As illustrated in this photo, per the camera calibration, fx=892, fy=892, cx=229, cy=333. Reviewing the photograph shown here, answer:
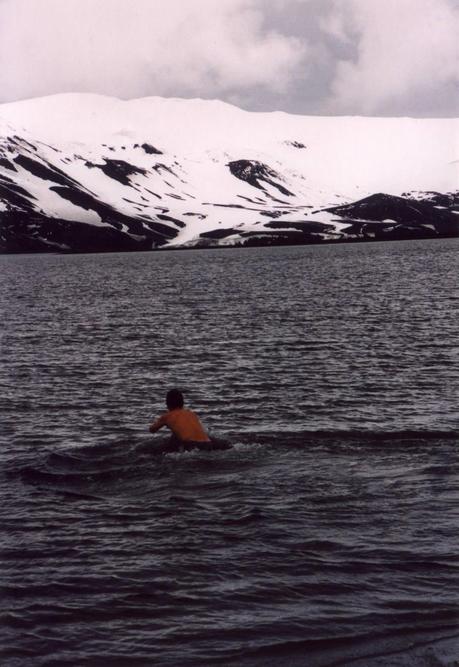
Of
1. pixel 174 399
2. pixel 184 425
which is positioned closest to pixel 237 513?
pixel 184 425

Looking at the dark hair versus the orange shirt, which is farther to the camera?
the dark hair

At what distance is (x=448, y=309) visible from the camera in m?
71.4

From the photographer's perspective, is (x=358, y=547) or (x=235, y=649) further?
(x=358, y=547)

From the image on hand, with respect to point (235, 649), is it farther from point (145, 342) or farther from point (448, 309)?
point (448, 309)

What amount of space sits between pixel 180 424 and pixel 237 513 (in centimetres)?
617

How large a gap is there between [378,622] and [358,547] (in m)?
3.56

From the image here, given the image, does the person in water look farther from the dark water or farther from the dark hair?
the dark water

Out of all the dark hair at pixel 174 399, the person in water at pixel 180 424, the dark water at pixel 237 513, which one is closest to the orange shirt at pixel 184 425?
the person in water at pixel 180 424

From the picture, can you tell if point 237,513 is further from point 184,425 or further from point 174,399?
point 174,399

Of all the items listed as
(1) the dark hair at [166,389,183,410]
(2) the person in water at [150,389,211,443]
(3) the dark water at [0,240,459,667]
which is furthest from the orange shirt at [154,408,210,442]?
(3) the dark water at [0,240,459,667]

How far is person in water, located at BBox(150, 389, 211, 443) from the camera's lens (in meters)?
26.2

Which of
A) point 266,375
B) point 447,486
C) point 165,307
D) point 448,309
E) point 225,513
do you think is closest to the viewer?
point 225,513

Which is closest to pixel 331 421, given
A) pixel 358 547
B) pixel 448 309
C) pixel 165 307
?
pixel 358 547

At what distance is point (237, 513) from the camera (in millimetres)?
20531
